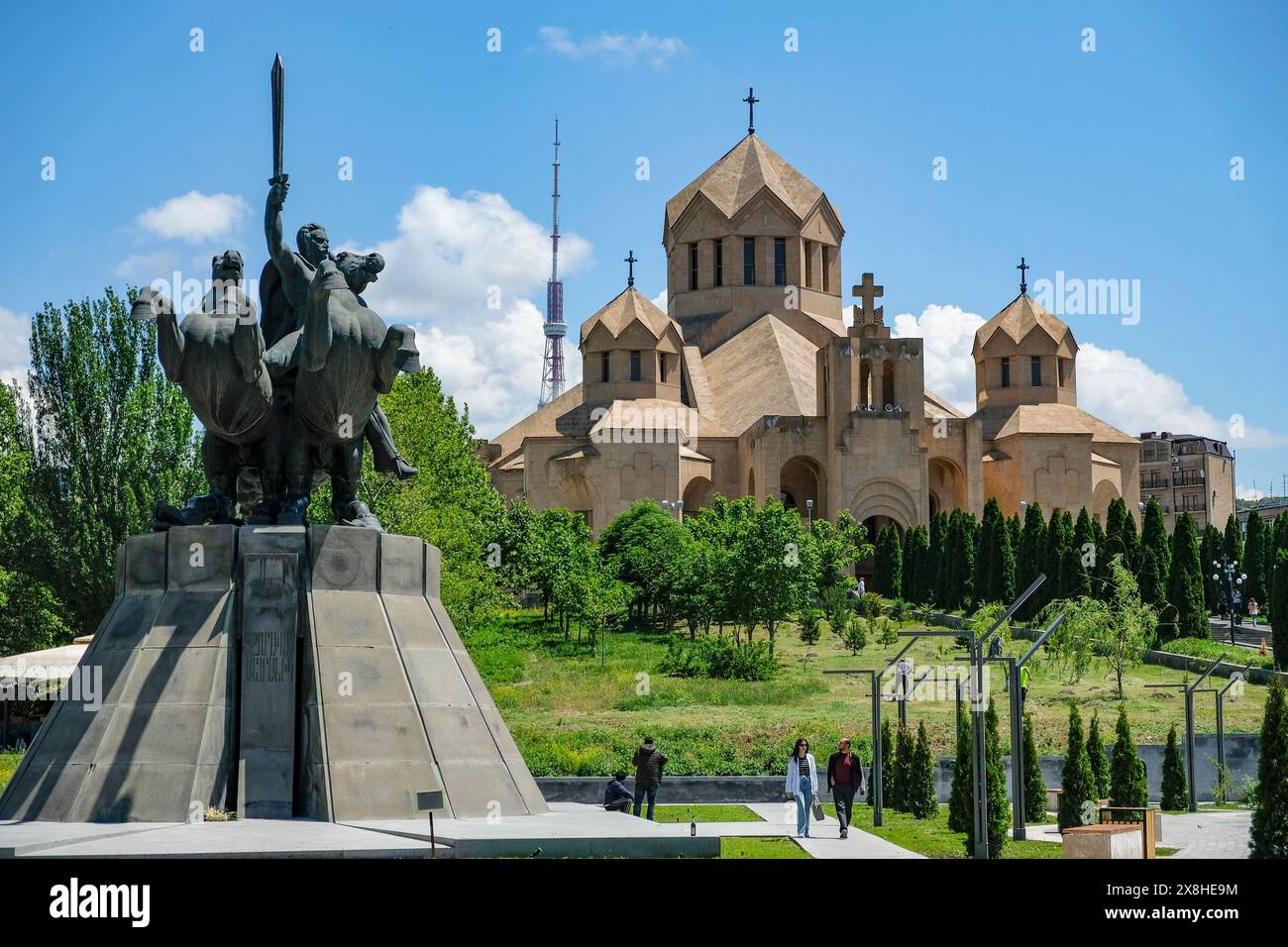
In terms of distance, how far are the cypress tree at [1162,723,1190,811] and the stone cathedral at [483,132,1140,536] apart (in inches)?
1214

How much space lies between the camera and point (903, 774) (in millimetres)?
18859

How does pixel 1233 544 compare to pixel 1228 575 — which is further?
pixel 1233 544

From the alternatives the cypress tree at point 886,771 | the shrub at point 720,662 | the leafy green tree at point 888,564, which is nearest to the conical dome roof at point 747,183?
the leafy green tree at point 888,564

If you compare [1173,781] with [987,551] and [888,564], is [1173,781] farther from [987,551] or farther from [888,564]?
[888,564]

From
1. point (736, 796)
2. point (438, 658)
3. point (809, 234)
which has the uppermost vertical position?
point (809, 234)

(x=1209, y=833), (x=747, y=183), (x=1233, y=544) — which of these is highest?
(x=747, y=183)

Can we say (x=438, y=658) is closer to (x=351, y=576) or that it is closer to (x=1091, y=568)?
(x=351, y=576)

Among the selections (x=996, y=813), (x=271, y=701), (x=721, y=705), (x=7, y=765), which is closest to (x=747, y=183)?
(x=721, y=705)

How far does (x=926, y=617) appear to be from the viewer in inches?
1585

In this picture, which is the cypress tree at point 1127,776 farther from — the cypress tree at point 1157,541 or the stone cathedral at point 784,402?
→ the stone cathedral at point 784,402

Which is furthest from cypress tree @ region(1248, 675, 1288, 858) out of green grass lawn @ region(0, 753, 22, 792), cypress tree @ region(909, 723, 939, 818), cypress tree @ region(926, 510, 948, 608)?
cypress tree @ region(926, 510, 948, 608)

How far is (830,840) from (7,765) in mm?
10146
